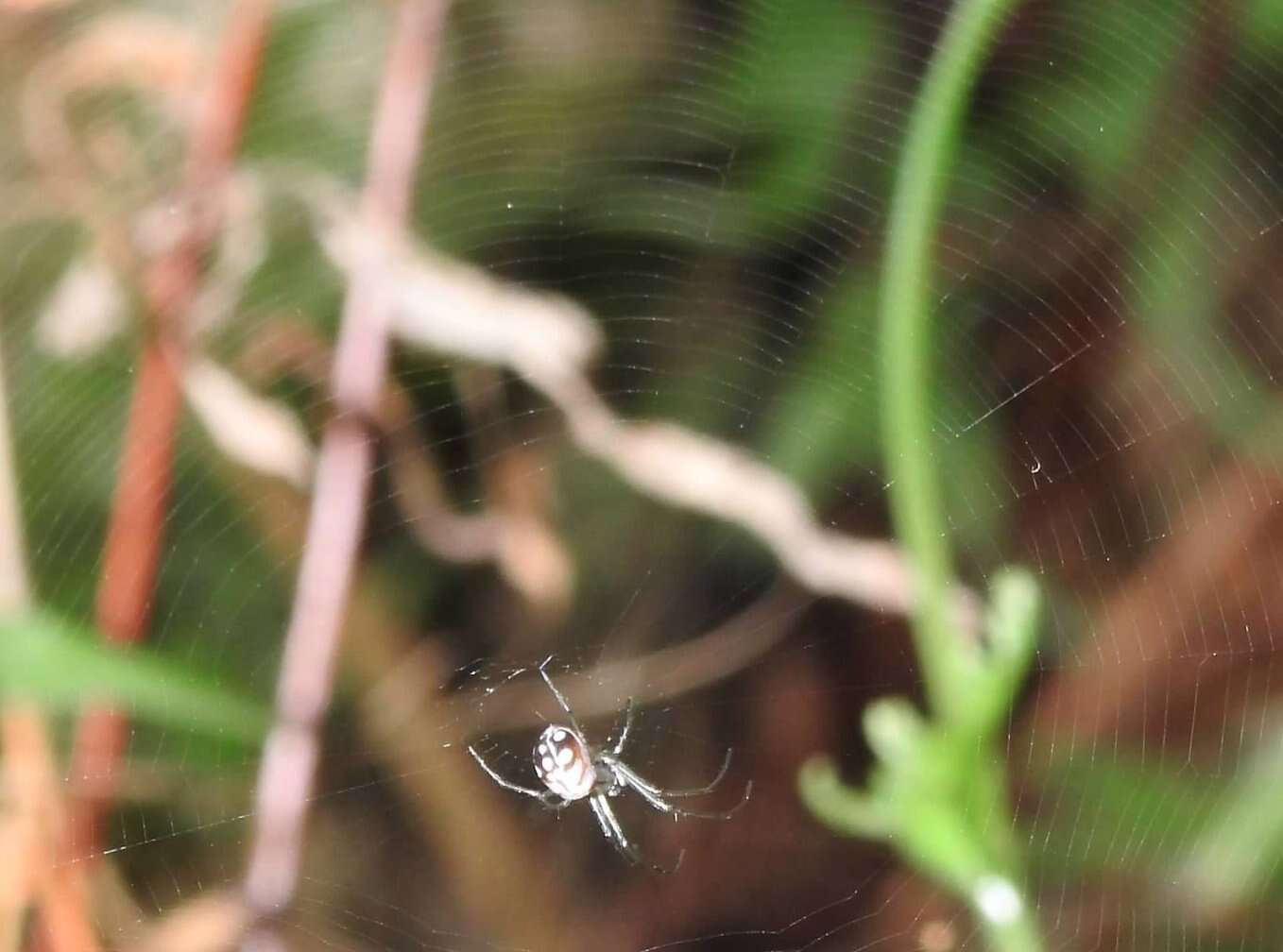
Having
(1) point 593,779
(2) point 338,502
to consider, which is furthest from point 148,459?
(1) point 593,779

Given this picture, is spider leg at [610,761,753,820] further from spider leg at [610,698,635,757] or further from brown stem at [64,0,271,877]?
brown stem at [64,0,271,877]

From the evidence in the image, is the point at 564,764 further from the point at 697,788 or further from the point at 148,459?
the point at 148,459

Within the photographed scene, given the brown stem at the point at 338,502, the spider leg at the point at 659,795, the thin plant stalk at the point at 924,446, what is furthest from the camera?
the spider leg at the point at 659,795

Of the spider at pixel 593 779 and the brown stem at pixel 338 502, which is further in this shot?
the spider at pixel 593 779

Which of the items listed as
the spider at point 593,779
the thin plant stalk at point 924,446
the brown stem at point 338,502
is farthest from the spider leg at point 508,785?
the thin plant stalk at point 924,446

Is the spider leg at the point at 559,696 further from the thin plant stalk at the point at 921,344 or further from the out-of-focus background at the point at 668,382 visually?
the thin plant stalk at the point at 921,344
